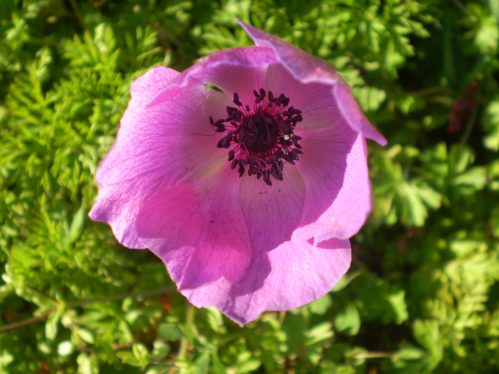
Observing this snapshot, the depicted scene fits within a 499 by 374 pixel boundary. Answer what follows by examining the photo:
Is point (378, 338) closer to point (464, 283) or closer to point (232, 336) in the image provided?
point (464, 283)

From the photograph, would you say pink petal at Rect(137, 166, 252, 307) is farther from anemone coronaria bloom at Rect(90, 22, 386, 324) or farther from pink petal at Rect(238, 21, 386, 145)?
pink petal at Rect(238, 21, 386, 145)

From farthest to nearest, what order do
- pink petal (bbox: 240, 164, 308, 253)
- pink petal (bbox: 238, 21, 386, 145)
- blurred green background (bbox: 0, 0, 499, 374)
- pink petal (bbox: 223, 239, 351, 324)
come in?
blurred green background (bbox: 0, 0, 499, 374), pink petal (bbox: 240, 164, 308, 253), pink petal (bbox: 223, 239, 351, 324), pink petal (bbox: 238, 21, 386, 145)

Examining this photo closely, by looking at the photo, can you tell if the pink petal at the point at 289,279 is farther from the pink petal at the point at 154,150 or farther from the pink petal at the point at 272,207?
the pink petal at the point at 154,150

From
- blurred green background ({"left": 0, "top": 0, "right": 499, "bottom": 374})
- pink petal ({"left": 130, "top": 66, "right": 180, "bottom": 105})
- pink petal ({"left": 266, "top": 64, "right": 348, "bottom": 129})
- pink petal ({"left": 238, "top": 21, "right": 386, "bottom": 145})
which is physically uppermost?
pink petal ({"left": 238, "top": 21, "right": 386, "bottom": 145})

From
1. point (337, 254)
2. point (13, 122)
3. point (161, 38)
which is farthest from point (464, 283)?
point (13, 122)

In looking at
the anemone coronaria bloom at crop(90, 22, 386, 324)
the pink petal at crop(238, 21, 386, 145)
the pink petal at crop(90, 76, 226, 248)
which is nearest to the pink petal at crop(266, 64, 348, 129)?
the anemone coronaria bloom at crop(90, 22, 386, 324)

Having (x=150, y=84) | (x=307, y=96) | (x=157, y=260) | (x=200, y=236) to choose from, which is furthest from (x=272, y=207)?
(x=157, y=260)
